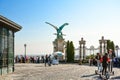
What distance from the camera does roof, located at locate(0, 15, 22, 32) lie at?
90.7 ft

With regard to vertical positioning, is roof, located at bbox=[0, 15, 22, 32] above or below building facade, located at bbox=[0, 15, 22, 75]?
above

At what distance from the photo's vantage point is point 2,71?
94.3ft

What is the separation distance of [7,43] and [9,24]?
6.96 ft

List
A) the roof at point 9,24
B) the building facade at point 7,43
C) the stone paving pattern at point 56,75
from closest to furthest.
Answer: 1. the stone paving pattern at point 56,75
2. the roof at point 9,24
3. the building facade at point 7,43

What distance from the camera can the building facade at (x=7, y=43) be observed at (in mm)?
28919

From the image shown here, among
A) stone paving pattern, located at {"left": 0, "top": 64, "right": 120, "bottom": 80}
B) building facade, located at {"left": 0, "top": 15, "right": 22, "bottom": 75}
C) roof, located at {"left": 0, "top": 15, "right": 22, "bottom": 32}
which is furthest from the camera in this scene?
building facade, located at {"left": 0, "top": 15, "right": 22, "bottom": 75}

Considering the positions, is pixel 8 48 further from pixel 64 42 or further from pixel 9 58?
pixel 64 42

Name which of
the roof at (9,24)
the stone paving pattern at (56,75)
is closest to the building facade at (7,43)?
the roof at (9,24)

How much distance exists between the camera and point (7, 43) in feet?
102

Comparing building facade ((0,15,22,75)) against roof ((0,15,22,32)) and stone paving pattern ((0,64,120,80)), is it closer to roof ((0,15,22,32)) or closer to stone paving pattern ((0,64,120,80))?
roof ((0,15,22,32))

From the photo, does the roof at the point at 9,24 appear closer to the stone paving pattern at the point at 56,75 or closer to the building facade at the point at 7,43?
the building facade at the point at 7,43

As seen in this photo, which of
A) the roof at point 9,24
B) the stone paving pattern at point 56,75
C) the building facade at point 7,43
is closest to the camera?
the stone paving pattern at point 56,75

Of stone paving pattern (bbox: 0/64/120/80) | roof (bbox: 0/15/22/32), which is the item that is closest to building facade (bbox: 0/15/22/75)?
roof (bbox: 0/15/22/32)

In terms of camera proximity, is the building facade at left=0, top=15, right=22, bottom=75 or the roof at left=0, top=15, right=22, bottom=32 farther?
the building facade at left=0, top=15, right=22, bottom=75
